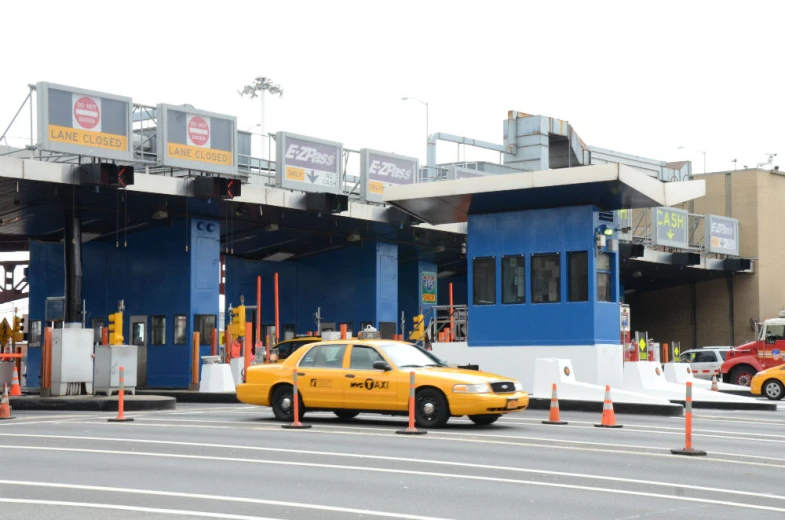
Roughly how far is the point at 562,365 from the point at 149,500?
1661 cm

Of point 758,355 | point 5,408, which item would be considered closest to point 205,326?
point 5,408

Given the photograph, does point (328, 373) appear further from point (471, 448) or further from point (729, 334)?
point (729, 334)

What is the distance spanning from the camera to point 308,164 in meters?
33.3

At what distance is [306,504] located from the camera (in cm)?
1006

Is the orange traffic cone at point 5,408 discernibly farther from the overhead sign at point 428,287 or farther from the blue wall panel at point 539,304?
the overhead sign at point 428,287

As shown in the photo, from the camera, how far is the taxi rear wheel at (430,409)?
18.0 m

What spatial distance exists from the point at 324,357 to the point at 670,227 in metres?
34.1

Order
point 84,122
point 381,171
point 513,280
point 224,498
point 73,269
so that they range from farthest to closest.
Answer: point 381,171
point 73,269
point 513,280
point 84,122
point 224,498

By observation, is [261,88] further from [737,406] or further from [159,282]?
[737,406]

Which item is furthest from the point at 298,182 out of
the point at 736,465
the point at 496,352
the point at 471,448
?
the point at 736,465

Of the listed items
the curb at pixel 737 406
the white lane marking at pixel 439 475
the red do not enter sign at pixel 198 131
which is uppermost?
the red do not enter sign at pixel 198 131

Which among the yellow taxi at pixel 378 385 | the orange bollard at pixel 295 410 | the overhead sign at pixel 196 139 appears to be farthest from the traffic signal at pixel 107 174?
the orange bollard at pixel 295 410

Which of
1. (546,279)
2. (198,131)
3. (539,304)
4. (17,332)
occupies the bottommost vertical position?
(17,332)

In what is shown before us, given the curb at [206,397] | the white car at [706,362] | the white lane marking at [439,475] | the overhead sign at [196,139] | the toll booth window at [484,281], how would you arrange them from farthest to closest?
the white car at [706,362]
the curb at [206,397]
the overhead sign at [196,139]
the toll booth window at [484,281]
the white lane marking at [439,475]
